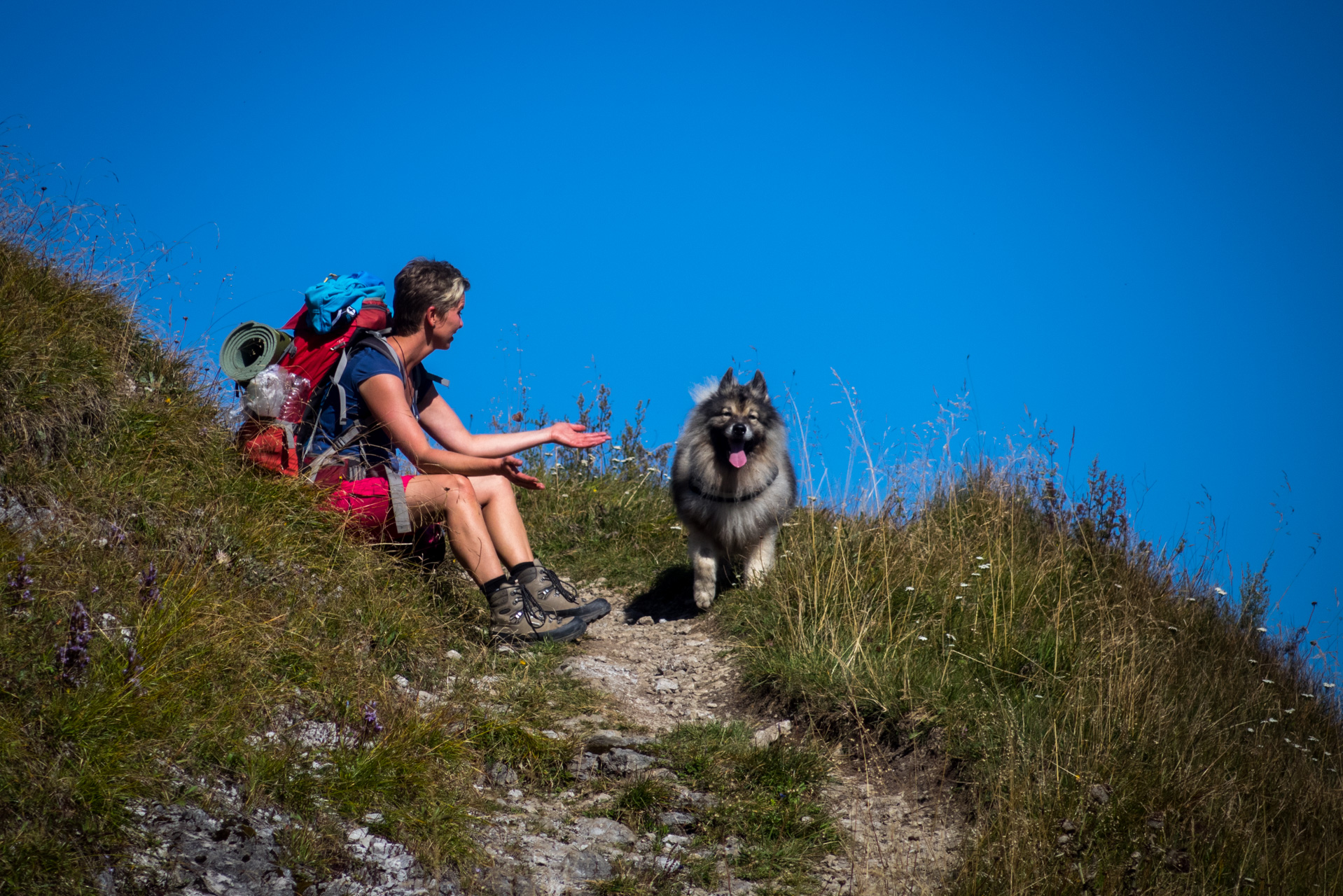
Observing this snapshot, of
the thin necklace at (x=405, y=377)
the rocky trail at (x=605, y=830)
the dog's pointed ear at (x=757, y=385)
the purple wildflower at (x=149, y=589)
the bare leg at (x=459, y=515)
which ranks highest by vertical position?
the dog's pointed ear at (x=757, y=385)

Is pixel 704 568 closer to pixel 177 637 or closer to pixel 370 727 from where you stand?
pixel 370 727

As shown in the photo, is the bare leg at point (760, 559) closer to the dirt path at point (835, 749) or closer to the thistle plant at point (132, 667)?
the dirt path at point (835, 749)

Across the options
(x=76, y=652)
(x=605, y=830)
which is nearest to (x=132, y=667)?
(x=76, y=652)

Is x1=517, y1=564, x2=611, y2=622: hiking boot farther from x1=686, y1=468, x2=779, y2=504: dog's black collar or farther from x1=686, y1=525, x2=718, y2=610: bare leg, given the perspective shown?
x1=686, y1=468, x2=779, y2=504: dog's black collar

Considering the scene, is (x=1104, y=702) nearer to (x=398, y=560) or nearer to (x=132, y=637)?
(x=398, y=560)

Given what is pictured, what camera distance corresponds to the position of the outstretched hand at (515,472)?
4.68m

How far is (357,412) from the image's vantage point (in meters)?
4.94

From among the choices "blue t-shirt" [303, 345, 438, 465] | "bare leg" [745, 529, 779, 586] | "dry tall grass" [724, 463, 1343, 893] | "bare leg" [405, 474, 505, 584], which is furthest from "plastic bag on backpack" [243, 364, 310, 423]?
"bare leg" [745, 529, 779, 586]

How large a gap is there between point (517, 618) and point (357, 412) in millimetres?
1443

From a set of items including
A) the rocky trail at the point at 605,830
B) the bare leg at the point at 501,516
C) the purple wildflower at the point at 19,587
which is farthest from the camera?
the bare leg at the point at 501,516

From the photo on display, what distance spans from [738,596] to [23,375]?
424 centimetres

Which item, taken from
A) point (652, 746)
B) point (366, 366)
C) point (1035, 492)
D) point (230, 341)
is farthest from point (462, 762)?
point (1035, 492)

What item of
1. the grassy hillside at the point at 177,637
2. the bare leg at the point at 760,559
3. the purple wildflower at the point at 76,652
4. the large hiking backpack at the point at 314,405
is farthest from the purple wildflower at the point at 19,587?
the bare leg at the point at 760,559

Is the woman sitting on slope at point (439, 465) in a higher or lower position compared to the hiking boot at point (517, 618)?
higher
